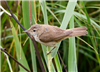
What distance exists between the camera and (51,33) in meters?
1.05

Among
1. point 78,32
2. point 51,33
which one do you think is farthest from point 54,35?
point 78,32

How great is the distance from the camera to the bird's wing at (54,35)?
3.37ft

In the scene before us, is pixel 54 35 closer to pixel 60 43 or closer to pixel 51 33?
pixel 51 33

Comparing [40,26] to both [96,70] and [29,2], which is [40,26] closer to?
[29,2]

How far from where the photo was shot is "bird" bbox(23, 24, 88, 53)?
1.02 meters

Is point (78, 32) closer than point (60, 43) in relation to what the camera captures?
Yes

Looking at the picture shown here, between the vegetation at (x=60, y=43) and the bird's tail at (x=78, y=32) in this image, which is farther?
the vegetation at (x=60, y=43)

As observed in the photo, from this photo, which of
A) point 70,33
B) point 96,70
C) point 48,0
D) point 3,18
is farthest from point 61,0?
point 96,70

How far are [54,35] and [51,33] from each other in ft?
Answer: 0.09

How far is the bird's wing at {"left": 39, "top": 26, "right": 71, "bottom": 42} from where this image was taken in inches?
40.4

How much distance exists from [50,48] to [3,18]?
0.87m

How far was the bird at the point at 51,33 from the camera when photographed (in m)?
1.02

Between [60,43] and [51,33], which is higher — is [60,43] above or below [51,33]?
below

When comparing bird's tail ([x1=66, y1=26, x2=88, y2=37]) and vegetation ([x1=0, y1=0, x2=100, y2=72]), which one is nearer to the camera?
bird's tail ([x1=66, y1=26, x2=88, y2=37])
